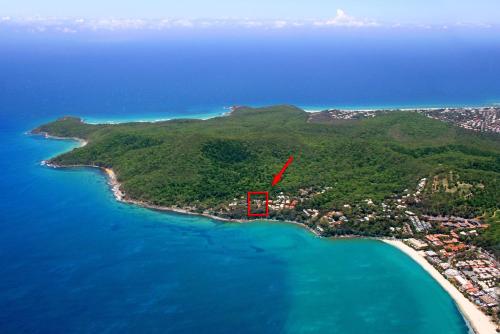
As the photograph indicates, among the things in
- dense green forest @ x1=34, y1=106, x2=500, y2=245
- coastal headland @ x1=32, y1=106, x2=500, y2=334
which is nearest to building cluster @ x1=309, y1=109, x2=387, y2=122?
dense green forest @ x1=34, y1=106, x2=500, y2=245

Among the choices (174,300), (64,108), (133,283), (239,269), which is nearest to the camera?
(174,300)

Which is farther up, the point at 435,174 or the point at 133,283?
the point at 435,174

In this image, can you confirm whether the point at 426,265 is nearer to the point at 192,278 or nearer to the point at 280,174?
the point at 192,278

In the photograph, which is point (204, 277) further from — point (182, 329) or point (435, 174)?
point (435, 174)

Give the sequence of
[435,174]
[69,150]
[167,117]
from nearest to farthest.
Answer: [435,174] < [69,150] < [167,117]

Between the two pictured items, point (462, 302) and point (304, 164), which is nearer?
point (462, 302)

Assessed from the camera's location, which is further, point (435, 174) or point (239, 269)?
point (435, 174)

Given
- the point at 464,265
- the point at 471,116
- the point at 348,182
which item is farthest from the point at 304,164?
the point at 471,116

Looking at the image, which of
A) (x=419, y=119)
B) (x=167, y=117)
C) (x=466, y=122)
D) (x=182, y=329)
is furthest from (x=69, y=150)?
(x=466, y=122)
